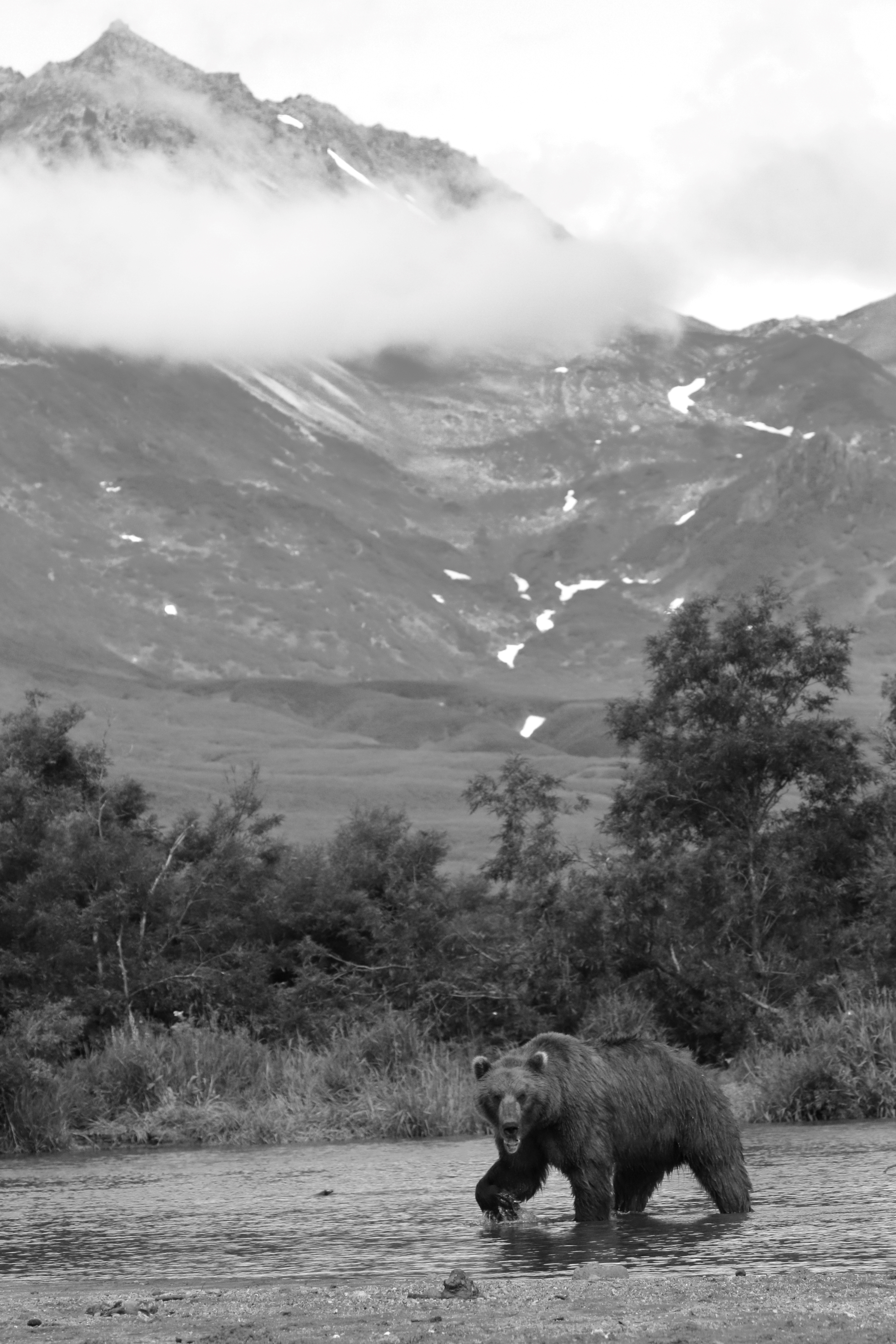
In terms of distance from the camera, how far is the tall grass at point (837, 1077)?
2566 centimetres

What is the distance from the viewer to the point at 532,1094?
47.6ft

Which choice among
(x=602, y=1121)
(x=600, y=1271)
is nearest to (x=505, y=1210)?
(x=602, y=1121)

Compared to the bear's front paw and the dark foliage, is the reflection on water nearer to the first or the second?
the bear's front paw

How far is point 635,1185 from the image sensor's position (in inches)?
627

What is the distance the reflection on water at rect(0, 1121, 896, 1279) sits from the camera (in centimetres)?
1355

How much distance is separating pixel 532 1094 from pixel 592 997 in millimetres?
22097

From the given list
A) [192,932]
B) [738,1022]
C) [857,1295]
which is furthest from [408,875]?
[857,1295]

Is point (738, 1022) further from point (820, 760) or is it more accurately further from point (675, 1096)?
point (675, 1096)

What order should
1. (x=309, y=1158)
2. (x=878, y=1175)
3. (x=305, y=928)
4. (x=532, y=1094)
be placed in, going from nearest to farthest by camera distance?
(x=532, y=1094), (x=878, y=1175), (x=309, y=1158), (x=305, y=928)

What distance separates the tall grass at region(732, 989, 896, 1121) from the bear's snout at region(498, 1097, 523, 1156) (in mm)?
12394

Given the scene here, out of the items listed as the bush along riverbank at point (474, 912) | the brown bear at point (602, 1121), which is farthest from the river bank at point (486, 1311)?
the bush along riverbank at point (474, 912)

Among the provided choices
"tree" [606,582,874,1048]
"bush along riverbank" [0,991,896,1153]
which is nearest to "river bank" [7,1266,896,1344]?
"bush along riverbank" [0,991,896,1153]

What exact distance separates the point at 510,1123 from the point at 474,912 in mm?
25294

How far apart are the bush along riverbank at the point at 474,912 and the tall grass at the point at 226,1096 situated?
79 mm
